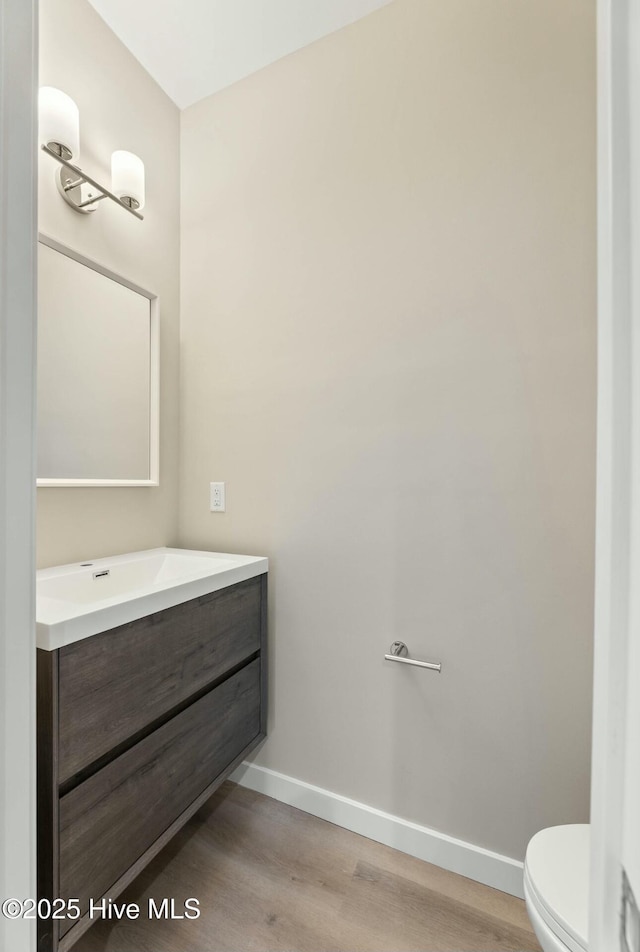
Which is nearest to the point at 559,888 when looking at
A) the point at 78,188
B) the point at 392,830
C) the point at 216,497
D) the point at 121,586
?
the point at 392,830

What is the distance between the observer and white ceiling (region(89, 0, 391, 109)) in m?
1.39

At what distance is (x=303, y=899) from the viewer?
1.16 meters

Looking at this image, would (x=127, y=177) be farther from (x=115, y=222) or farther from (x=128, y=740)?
(x=128, y=740)

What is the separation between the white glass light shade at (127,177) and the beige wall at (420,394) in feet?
0.98

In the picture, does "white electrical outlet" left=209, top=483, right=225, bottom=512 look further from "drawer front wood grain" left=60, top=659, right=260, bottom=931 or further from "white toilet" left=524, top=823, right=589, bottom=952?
"white toilet" left=524, top=823, right=589, bottom=952

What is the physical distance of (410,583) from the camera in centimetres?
133

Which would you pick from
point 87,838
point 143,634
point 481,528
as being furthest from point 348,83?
point 87,838

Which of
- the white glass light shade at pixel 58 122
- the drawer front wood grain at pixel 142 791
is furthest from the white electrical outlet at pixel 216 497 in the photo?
the white glass light shade at pixel 58 122

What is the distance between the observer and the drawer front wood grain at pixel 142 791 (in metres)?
0.85

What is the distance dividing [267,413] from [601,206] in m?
1.30

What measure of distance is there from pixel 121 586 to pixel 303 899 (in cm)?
102

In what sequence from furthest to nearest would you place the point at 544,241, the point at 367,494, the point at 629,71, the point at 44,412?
the point at 367,494
the point at 44,412
the point at 544,241
the point at 629,71

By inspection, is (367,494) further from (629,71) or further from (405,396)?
(629,71)

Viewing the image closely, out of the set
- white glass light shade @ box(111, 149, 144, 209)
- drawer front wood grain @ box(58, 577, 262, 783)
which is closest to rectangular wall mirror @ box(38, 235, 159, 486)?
white glass light shade @ box(111, 149, 144, 209)
